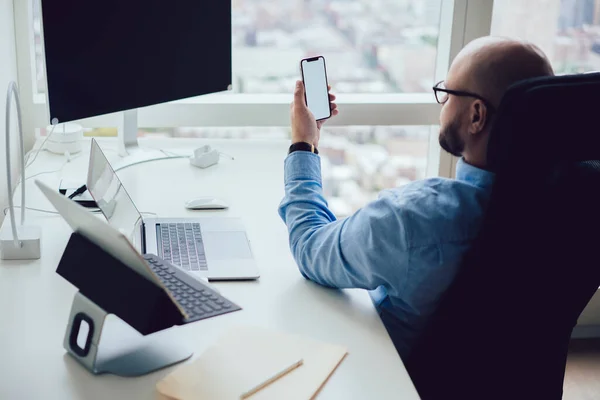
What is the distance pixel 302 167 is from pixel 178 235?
0.99 feet

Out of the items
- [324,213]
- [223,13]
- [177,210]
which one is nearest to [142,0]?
[223,13]

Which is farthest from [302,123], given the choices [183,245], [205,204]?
[183,245]

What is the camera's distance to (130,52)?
73.5 inches

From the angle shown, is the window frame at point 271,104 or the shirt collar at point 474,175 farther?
the window frame at point 271,104

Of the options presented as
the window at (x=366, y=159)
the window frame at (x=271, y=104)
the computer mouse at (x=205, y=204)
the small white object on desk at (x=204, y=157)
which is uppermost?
the window frame at (x=271, y=104)

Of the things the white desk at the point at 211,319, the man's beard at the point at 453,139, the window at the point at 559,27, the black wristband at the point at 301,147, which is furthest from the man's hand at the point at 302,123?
the window at the point at 559,27

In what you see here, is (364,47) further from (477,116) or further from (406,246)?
(406,246)

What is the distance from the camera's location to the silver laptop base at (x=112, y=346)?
45.0 inches

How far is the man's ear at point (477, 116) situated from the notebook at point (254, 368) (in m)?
0.44

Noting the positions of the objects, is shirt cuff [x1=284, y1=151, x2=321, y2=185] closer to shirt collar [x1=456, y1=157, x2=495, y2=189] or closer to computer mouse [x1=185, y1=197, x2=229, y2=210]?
computer mouse [x1=185, y1=197, x2=229, y2=210]

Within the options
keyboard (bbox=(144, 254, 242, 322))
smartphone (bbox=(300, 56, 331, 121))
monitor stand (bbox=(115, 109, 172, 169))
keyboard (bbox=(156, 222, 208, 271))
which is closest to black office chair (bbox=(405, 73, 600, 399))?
keyboard (bbox=(144, 254, 242, 322))

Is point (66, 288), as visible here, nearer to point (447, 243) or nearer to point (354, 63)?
point (447, 243)

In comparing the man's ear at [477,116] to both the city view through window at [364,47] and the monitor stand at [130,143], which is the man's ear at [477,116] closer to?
the monitor stand at [130,143]

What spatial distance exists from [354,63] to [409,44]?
0.63ft
